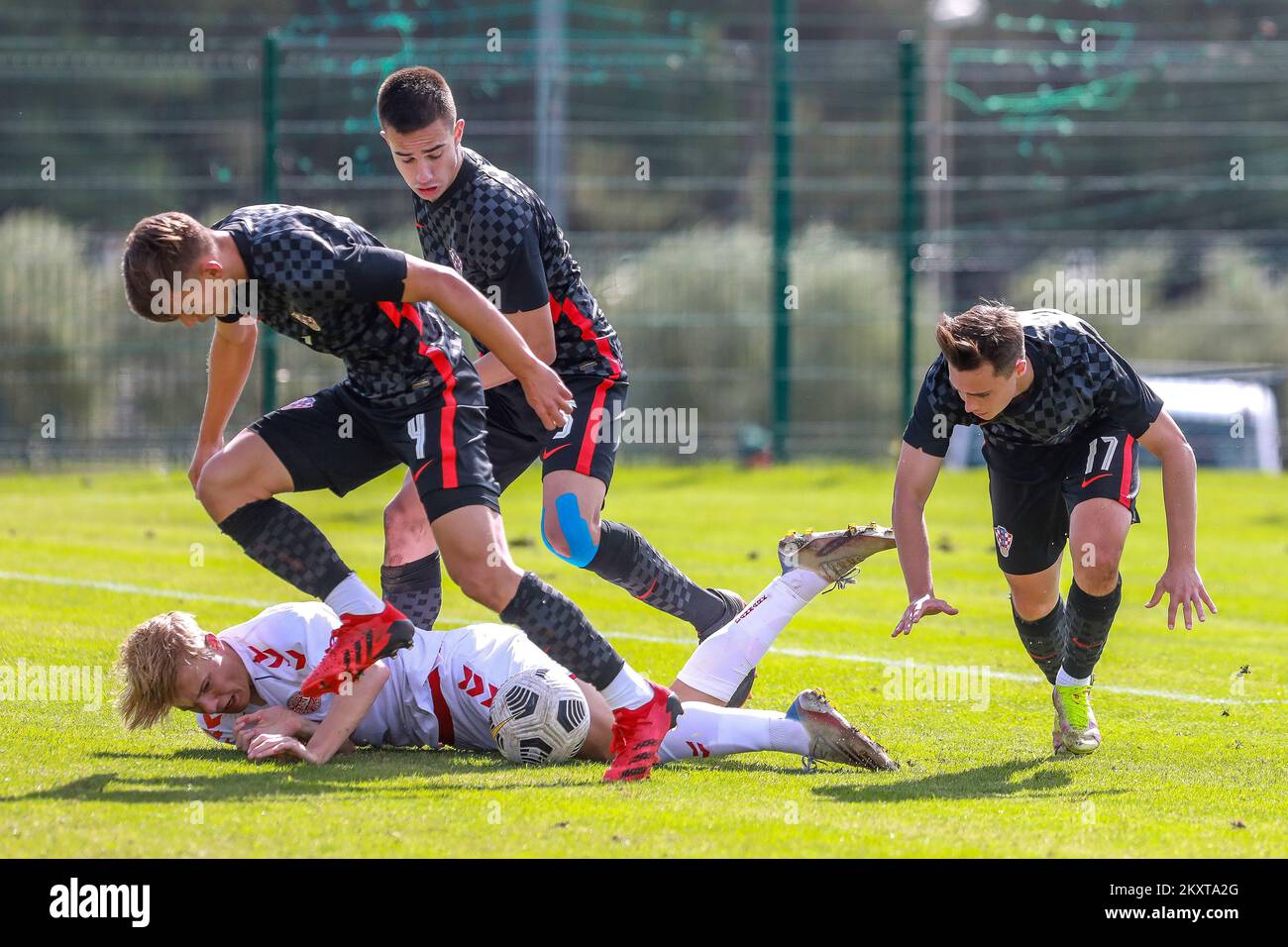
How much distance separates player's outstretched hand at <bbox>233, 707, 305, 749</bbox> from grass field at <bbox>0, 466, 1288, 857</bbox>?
11cm

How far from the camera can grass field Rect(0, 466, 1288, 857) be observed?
14.5 ft

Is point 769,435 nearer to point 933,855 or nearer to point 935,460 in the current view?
point 935,460

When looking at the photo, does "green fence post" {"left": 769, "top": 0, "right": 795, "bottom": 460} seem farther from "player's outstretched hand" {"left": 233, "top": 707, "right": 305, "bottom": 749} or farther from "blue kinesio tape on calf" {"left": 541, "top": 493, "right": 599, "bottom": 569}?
"player's outstretched hand" {"left": 233, "top": 707, "right": 305, "bottom": 749}

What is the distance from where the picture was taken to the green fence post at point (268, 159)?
17453mm

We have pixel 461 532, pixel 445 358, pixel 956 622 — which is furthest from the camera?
pixel 956 622

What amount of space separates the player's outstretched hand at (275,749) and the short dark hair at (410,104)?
214cm

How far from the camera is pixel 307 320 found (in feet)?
17.7

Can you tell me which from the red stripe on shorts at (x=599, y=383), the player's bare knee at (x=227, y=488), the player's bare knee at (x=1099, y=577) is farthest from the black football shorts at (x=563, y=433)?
the player's bare knee at (x=1099, y=577)

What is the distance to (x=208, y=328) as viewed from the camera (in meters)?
18.0

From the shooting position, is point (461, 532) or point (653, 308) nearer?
point (461, 532)

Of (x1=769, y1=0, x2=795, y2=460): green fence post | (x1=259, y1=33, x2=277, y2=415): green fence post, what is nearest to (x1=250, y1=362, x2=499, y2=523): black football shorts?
(x1=259, y1=33, x2=277, y2=415): green fence post

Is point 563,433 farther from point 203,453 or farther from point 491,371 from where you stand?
point 203,453
